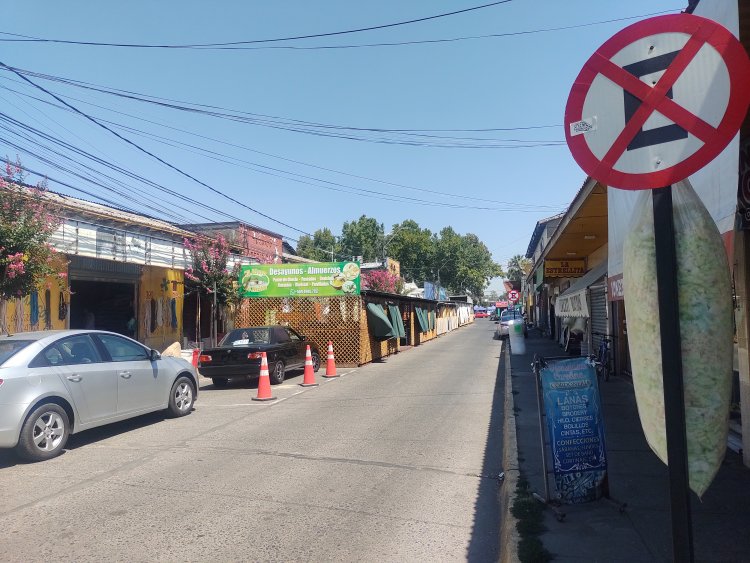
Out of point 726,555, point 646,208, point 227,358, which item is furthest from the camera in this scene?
point 227,358

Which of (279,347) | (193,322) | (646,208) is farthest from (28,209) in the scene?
(193,322)

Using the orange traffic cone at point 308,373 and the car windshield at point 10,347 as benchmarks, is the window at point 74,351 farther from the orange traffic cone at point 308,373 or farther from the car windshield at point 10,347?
the orange traffic cone at point 308,373

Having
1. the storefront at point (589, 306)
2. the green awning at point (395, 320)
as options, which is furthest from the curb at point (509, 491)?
the green awning at point (395, 320)

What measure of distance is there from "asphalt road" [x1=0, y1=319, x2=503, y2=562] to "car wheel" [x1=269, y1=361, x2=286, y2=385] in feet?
10.6

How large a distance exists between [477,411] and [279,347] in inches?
227

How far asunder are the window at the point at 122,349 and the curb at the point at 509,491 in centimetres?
557

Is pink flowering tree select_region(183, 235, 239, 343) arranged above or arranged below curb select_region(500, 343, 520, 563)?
above

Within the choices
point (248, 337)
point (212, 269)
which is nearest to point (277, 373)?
point (248, 337)

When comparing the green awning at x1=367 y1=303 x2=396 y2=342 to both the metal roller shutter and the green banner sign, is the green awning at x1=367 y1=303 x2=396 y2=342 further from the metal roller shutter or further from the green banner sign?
the metal roller shutter

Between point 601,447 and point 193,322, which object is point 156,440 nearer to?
point 601,447

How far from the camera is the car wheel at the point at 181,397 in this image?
372 inches

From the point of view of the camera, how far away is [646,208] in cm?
216

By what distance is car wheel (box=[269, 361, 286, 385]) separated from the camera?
13703mm

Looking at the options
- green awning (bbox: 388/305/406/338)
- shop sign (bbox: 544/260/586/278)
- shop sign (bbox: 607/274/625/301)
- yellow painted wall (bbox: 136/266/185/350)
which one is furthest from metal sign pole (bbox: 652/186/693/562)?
green awning (bbox: 388/305/406/338)
